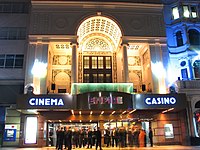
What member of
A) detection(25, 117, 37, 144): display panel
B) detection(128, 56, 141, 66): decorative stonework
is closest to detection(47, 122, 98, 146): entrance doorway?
detection(25, 117, 37, 144): display panel

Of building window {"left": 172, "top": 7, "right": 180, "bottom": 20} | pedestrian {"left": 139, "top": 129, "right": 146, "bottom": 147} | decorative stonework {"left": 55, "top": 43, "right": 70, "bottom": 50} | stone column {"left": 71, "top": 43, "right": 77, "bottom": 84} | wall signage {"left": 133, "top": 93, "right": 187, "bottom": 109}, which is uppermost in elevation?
building window {"left": 172, "top": 7, "right": 180, "bottom": 20}

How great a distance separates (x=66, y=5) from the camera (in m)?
25.3

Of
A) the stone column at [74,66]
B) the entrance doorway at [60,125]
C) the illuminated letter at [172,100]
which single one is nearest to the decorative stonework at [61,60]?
the stone column at [74,66]

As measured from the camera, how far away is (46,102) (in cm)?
1906

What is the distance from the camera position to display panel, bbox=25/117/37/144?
2173cm

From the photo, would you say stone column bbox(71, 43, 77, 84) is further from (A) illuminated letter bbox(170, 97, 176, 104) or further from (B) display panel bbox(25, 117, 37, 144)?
(A) illuminated letter bbox(170, 97, 176, 104)

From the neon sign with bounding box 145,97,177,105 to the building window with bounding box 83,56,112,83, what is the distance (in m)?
9.02

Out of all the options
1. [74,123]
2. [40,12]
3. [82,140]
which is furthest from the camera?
[40,12]

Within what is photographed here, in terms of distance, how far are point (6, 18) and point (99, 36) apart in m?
11.7

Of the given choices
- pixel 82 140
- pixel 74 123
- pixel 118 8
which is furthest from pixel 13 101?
pixel 118 8

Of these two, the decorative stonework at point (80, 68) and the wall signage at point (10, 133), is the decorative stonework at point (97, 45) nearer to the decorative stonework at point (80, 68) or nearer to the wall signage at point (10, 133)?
the decorative stonework at point (80, 68)

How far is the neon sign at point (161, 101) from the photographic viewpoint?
64.7 ft

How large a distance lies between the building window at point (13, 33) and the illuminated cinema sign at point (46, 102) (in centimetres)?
1072

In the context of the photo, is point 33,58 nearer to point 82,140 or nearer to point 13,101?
point 13,101
